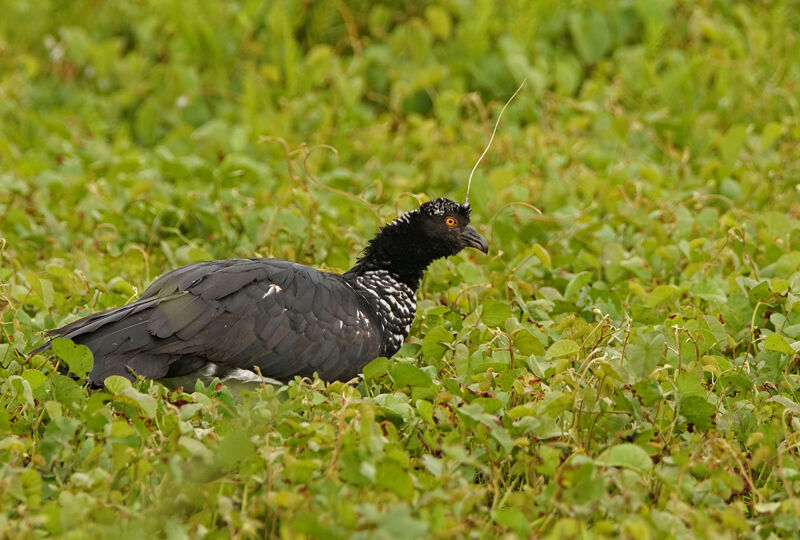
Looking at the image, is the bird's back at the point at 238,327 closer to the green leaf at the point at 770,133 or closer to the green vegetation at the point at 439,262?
the green vegetation at the point at 439,262

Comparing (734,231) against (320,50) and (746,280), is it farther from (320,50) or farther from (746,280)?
(320,50)

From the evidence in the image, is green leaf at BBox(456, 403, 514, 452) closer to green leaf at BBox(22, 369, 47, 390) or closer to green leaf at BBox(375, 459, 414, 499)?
green leaf at BBox(375, 459, 414, 499)

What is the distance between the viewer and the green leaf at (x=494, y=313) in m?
4.87

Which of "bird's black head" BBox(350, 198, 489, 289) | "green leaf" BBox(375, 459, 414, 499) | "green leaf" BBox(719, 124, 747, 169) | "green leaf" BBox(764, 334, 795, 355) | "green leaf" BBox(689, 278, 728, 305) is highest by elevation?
"green leaf" BBox(719, 124, 747, 169)

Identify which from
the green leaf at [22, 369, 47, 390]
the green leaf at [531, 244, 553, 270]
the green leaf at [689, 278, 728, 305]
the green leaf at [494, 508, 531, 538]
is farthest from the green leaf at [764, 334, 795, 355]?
the green leaf at [22, 369, 47, 390]

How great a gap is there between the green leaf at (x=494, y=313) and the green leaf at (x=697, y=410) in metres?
1.08

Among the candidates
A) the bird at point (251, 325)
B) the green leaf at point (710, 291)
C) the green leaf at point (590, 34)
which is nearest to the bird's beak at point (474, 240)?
the bird at point (251, 325)

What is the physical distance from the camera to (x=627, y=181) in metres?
6.61

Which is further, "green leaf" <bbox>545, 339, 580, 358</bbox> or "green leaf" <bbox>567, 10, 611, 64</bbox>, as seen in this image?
"green leaf" <bbox>567, 10, 611, 64</bbox>

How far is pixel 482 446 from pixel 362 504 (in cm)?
71

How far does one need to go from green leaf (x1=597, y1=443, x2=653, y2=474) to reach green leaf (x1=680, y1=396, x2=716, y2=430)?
1.37 feet

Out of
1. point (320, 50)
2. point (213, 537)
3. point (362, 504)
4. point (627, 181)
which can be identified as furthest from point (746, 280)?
point (320, 50)

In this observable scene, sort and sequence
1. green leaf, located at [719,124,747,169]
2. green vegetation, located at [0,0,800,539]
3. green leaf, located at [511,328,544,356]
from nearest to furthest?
1. green vegetation, located at [0,0,800,539]
2. green leaf, located at [511,328,544,356]
3. green leaf, located at [719,124,747,169]

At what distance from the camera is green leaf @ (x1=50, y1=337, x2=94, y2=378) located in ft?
13.1
